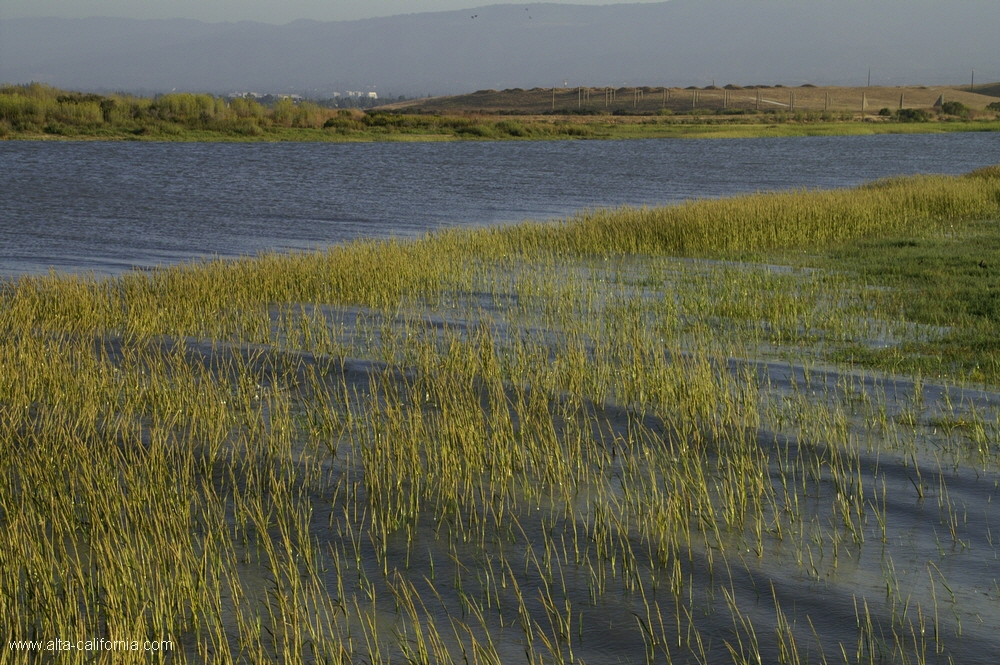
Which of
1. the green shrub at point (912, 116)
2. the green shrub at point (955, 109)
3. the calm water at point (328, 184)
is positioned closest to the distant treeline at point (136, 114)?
the calm water at point (328, 184)

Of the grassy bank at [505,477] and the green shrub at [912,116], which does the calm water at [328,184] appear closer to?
the grassy bank at [505,477]

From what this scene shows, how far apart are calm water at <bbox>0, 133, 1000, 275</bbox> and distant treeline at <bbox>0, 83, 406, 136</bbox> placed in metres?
6.51

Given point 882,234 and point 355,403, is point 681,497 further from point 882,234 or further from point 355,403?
point 882,234

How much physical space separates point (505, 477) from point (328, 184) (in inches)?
1228

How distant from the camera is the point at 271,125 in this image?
69312 millimetres

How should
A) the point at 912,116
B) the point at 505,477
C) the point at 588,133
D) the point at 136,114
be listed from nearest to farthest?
the point at 505,477
the point at 136,114
the point at 588,133
the point at 912,116

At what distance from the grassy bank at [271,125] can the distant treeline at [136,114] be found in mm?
59

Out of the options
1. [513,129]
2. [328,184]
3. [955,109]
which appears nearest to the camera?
[328,184]

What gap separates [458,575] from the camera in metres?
5.38

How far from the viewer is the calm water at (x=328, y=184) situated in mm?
22281

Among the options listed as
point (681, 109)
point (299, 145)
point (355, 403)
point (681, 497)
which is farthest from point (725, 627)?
point (681, 109)

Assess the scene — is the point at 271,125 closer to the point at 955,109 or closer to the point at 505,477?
the point at 505,477

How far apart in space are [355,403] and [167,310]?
4.52 metres

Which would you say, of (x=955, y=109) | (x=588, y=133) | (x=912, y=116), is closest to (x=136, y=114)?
(x=588, y=133)
